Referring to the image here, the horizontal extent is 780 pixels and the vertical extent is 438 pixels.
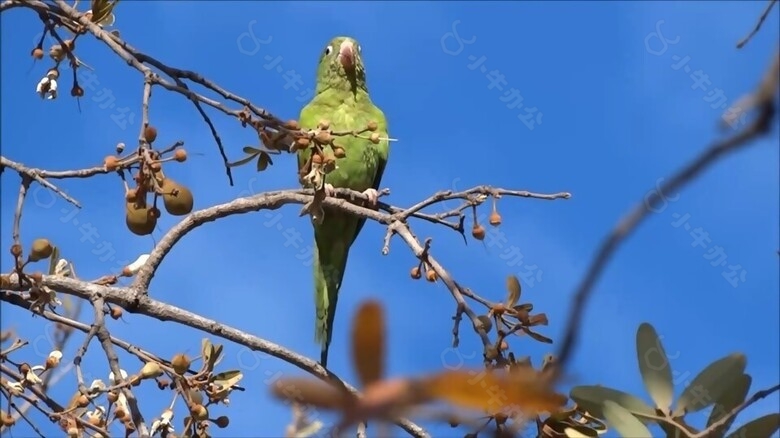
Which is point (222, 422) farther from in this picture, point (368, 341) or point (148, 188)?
point (368, 341)

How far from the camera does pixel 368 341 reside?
350 mm

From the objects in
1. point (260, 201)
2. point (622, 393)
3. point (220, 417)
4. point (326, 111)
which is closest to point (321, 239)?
point (326, 111)

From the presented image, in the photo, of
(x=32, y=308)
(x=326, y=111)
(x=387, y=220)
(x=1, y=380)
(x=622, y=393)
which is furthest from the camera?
(x=326, y=111)

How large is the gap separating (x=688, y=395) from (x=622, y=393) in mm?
102

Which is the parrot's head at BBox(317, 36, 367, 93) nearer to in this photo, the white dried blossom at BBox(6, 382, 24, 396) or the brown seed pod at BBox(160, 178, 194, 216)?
the brown seed pod at BBox(160, 178, 194, 216)

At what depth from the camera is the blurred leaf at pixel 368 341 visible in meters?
0.35

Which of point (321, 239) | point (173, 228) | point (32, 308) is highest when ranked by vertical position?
point (321, 239)

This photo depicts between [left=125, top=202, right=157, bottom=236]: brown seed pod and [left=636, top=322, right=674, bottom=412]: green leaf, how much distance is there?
120 cm

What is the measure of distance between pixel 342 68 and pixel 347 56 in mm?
116

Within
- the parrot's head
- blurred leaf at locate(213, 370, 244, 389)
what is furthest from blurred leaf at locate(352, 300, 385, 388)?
the parrot's head

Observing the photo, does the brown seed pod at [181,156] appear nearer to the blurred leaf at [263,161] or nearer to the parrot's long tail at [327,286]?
the blurred leaf at [263,161]

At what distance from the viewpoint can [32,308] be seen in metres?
2.05

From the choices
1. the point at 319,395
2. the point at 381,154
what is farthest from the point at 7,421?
the point at 381,154

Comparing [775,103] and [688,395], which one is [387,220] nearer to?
[688,395]
